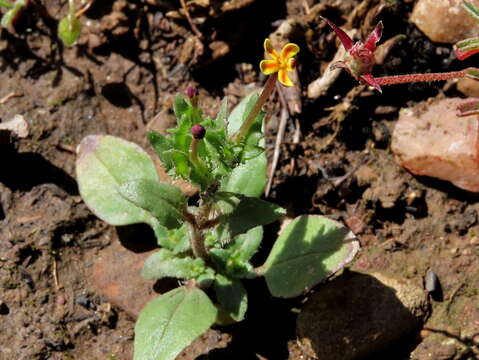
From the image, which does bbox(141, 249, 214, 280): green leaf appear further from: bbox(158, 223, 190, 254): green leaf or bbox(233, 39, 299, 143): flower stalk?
bbox(233, 39, 299, 143): flower stalk

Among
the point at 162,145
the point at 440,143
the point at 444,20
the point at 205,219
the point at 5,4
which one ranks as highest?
the point at 5,4

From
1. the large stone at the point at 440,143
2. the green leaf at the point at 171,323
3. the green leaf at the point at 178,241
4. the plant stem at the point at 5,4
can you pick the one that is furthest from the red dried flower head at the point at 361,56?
the plant stem at the point at 5,4

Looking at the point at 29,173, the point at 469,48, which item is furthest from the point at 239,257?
the point at 469,48

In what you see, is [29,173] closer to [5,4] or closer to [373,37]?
[5,4]

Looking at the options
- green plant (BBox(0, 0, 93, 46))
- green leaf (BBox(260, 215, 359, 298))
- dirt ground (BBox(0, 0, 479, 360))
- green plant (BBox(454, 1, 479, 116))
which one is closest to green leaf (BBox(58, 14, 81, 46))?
green plant (BBox(0, 0, 93, 46))

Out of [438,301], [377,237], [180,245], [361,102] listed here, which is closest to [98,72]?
[180,245]

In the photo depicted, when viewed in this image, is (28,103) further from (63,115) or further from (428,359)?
(428,359)
